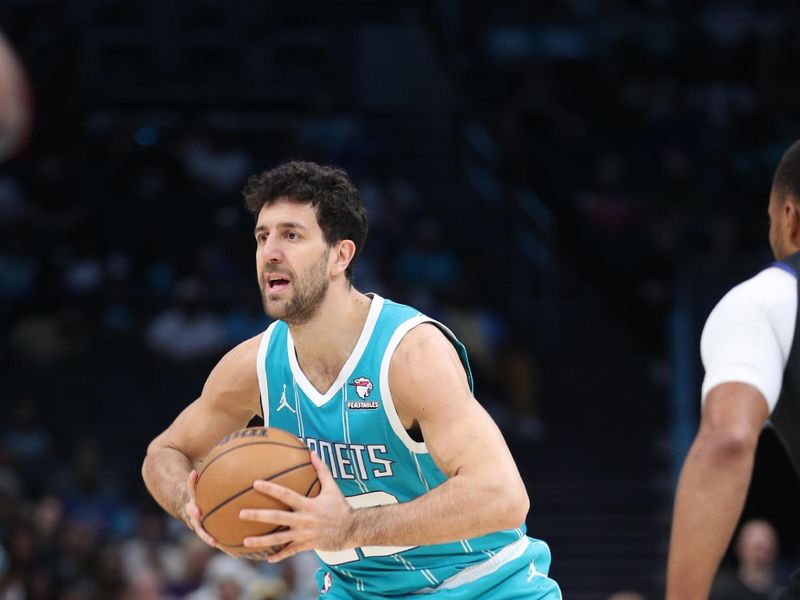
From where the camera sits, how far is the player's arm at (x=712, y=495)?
3.27m

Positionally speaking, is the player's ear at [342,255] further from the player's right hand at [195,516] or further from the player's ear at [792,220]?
the player's ear at [792,220]

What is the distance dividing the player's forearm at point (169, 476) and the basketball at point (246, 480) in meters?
0.46

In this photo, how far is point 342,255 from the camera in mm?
5109

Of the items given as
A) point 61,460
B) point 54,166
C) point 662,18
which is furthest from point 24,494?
point 662,18

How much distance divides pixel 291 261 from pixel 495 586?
1.40m

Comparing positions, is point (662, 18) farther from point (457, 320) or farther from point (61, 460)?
point (61, 460)

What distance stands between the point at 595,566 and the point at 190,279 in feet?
16.9

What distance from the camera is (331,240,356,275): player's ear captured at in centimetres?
505

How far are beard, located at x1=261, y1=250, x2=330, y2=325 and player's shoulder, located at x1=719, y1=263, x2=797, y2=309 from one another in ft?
5.90

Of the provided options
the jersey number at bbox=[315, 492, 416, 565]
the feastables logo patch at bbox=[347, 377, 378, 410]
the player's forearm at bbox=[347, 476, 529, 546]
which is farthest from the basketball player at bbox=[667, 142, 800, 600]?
the jersey number at bbox=[315, 492, 416, 565]

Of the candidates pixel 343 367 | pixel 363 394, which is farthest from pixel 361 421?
pixel 343 367

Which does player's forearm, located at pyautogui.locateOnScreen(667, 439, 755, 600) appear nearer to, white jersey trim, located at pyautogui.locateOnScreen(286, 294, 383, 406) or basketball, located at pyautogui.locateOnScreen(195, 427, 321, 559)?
basketball, located at pyautogui.locateOnScreen(195, 427, 321, 559)

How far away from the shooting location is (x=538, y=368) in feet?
51.2

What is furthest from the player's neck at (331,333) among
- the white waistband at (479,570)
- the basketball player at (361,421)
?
the white waistband at (479,570)
